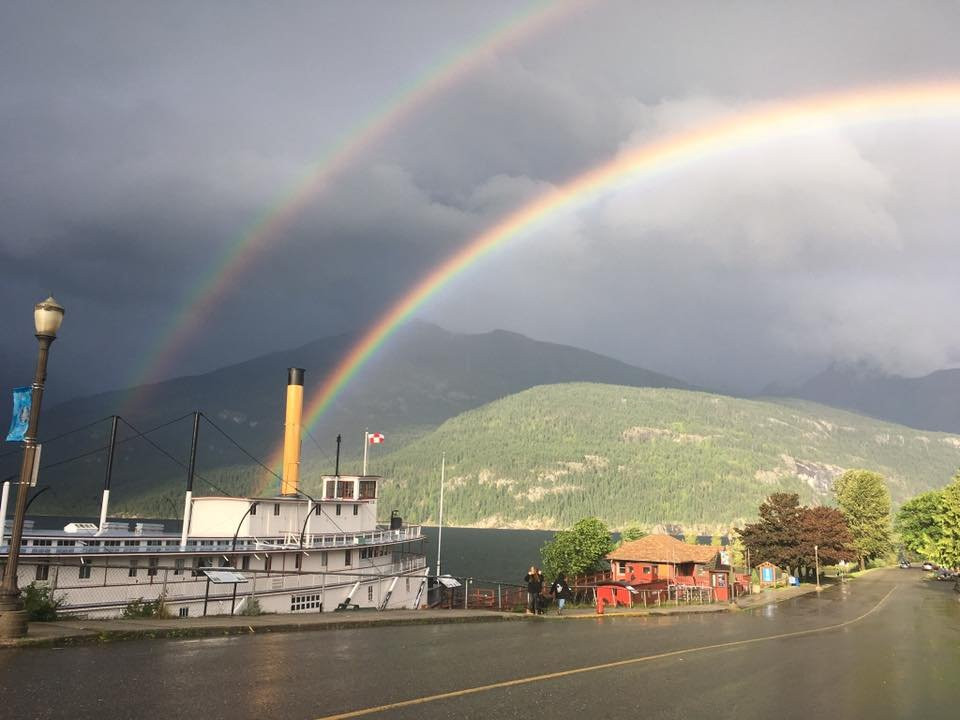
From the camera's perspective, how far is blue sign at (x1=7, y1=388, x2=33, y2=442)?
52.6ft

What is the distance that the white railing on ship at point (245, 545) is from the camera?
113 feet

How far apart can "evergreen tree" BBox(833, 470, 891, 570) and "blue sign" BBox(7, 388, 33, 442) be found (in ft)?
383

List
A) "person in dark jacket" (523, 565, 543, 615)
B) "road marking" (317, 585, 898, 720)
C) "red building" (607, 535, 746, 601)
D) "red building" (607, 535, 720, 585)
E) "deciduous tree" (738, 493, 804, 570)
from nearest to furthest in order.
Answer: "road marking" (317, 585, 898, 720) < "person in dark jacket" (523, 565, 543, 615) < "red building" (607, 535, 746, 601) < "red building" (607, 535, 720, 585) < "deciduous tree" (738, 493, 804, 570)

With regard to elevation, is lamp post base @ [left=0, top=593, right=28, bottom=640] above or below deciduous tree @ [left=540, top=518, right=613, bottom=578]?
above

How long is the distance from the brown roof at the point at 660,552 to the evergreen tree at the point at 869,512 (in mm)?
52547

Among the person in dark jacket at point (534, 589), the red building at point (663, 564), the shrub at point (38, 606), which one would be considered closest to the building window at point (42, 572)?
the shrub at point (38, 606)

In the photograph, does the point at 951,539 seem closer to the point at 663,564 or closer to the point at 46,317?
the point at 663,564

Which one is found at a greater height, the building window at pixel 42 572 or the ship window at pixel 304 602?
the building window at pixel 42 572

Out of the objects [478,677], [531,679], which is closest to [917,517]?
[531,679]

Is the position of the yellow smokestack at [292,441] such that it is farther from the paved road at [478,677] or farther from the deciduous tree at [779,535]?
the deciduous tree at [779,535]

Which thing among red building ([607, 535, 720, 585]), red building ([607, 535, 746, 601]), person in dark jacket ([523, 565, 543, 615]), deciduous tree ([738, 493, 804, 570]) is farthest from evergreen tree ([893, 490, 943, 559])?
person in dark jacket ([523, 565, 543, 615])

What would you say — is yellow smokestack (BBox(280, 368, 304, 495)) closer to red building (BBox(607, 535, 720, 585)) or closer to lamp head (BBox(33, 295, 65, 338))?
red building (BBox(607, 535, 720, 585))

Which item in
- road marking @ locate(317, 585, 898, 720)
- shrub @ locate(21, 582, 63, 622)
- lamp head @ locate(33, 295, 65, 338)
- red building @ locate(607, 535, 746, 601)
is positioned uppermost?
lamp head @ locate(33, 295, 65, 338)

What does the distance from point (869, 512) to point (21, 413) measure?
397 feet
